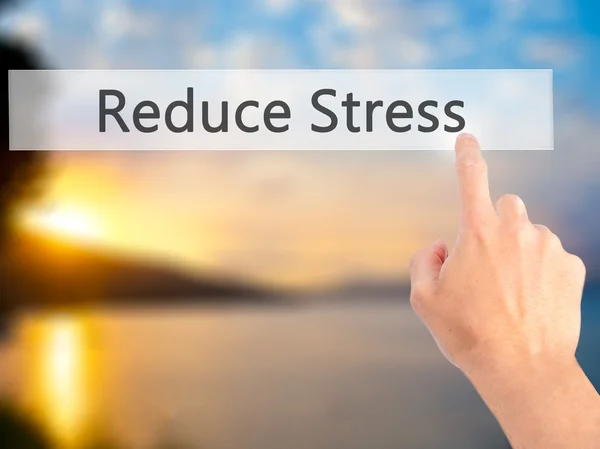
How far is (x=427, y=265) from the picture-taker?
2.04ft

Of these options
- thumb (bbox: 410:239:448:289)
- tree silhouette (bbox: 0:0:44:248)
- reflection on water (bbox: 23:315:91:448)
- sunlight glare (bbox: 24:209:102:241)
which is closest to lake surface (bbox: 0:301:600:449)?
reflection on water (bbox: 23:315:91:448)

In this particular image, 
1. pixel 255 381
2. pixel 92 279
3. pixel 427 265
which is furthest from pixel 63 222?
pixel 427 265

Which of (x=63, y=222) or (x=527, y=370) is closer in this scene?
(x=527, y=370)

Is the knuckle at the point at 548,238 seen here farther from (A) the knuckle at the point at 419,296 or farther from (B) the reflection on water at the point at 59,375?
(B) the reflection on water at the point at 59,375

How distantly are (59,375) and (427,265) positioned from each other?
147 cm

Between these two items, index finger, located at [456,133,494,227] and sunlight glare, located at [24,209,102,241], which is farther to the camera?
sunlight glare, located at [24,209,102,241]

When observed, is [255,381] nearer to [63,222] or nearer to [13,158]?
[63,222]

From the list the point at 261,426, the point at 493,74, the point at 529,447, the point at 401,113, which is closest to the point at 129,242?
the point at 261,426

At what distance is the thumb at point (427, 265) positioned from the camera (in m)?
0.61

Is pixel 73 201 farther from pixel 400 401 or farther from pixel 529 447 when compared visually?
pixel 529 447

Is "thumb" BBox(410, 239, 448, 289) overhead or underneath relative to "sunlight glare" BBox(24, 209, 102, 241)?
underneath

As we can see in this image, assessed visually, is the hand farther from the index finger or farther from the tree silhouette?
the tree silhouette

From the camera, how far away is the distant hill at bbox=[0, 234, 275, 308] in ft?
5.87

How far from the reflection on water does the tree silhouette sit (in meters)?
0.26
